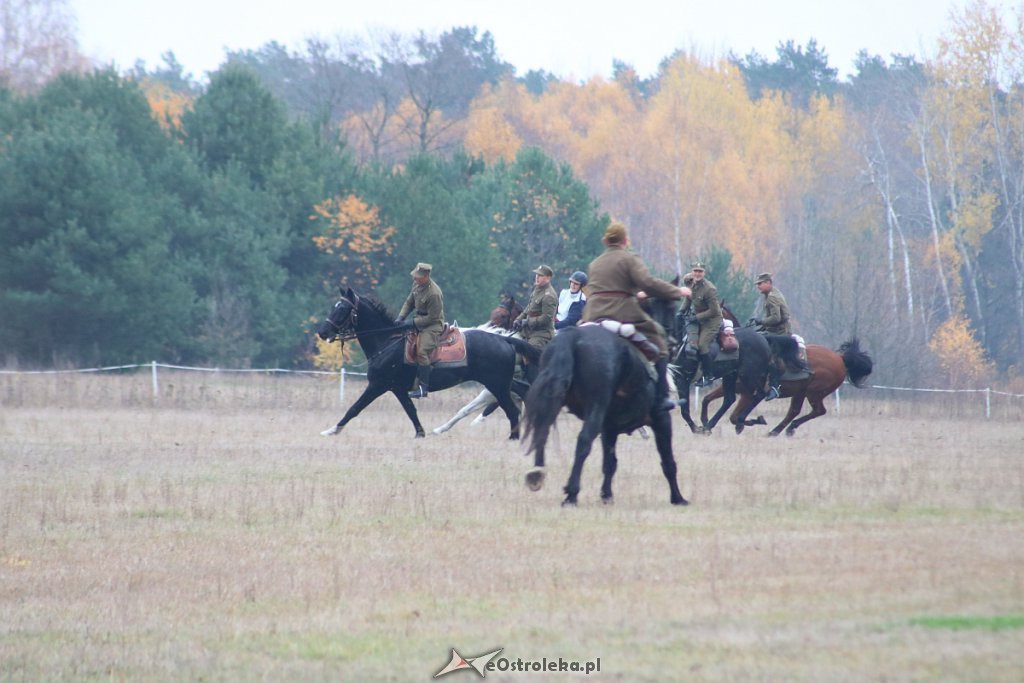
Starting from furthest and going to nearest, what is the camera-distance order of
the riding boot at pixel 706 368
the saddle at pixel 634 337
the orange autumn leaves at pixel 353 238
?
the orange autumn leaves at pixel 353 238
the riding boot at pixel 706 368
the saddle at pixel 634 337

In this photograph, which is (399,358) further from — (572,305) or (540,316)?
(572,305)

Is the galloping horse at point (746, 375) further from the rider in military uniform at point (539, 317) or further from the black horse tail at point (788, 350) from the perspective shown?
the rider in military uniform at point (539, 317)

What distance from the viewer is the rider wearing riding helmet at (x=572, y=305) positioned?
20047mm

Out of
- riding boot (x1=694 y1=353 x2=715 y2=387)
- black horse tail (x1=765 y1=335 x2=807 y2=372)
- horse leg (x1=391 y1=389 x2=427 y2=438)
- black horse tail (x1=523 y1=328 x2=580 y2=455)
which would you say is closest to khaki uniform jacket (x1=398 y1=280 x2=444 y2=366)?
horse leg (x1=391 y1=389 x2=427 y2=438)

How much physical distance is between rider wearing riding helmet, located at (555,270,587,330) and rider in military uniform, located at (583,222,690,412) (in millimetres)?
7853

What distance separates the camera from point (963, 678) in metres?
5.96

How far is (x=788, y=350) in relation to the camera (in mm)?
22016

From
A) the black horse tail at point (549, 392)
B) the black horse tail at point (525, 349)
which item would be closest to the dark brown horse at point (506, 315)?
the black horse tail at point (525, 349)

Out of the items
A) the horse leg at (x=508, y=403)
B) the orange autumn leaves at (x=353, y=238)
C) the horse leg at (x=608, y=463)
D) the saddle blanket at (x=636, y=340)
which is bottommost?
the horse leg at (x=608, y=463)

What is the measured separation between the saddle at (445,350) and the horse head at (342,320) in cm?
83

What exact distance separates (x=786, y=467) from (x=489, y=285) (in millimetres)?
33327

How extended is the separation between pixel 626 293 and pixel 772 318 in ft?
35.6

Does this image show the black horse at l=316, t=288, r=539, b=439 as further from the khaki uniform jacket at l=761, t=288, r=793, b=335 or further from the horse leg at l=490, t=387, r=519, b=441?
the khaki uniform jacket at l=761, t=288, r=793, b=335

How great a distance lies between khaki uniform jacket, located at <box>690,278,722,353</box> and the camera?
20.6 metres
